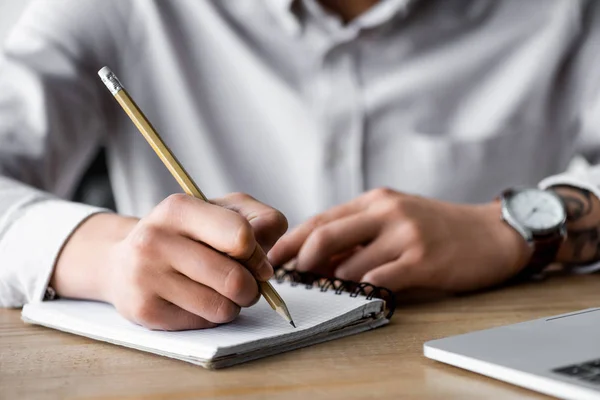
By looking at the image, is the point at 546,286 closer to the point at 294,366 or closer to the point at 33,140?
the point at 294,366

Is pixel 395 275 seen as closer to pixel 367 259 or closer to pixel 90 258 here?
pixel 367 259

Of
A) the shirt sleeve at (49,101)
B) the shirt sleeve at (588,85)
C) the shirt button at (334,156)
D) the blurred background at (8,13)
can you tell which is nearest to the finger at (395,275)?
the shirt sleeve at (49,101)

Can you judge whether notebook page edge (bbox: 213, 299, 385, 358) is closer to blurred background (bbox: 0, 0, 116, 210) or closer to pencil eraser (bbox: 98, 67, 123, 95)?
pencil eraser (bbox: 98, 67, 123, 95)

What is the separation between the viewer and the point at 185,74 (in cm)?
129

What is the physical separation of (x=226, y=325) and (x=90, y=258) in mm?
178

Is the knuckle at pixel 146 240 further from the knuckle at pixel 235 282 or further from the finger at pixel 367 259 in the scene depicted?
the finger at pixel 367 259

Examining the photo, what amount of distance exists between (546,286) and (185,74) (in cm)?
73

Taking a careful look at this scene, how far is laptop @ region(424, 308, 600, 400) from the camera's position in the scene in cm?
43

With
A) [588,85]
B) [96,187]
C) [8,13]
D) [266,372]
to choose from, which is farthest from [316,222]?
[8,13]

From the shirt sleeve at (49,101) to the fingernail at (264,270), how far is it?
1.04 ft

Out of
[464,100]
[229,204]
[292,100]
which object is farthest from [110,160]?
[229,204]

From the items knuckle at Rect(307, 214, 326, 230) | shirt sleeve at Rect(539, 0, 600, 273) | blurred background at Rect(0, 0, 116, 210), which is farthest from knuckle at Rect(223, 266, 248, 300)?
blurred background at Rect(0, 0, 116, 210)

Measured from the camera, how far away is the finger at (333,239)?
750 millimetres

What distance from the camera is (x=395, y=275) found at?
750 millimetres
